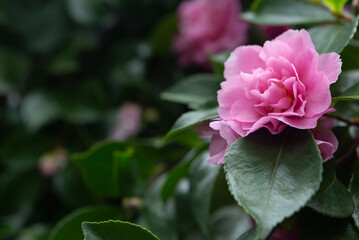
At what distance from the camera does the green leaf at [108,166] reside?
59cm

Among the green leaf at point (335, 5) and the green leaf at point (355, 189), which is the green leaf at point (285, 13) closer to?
the green leaf at point (335, 5)

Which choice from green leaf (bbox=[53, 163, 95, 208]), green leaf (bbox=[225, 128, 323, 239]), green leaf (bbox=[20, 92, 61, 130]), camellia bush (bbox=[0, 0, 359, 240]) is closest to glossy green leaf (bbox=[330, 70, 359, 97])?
camellia bush (bbox=[0, 0, 359, 240])

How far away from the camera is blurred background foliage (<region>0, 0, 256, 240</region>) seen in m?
0.81

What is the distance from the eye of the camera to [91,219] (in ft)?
1.93

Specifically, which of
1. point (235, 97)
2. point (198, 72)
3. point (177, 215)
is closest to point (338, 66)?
point (235, 97)

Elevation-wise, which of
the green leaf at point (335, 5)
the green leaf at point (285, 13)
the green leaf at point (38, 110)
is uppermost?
the green leaf at point (335, 5)

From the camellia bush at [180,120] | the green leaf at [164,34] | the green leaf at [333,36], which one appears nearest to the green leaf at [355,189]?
the camellia bush at [180,120]

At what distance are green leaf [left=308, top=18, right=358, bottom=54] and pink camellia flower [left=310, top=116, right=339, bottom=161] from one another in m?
0.06

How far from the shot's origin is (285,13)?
556mm

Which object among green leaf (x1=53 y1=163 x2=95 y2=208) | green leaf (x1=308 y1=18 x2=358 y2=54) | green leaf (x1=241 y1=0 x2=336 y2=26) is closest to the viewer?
green leaf (x1=308 y1=18 x2=358 y2=54)

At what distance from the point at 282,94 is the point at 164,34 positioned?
593mm

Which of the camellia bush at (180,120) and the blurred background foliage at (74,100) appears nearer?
the camellia bush at (180,120)

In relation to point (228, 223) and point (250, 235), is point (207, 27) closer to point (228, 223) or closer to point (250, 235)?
point (228, 223)

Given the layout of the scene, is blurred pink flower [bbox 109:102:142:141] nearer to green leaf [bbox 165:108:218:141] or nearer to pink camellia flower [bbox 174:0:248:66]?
pink camellia flower [bbox 174:0:248:66]
